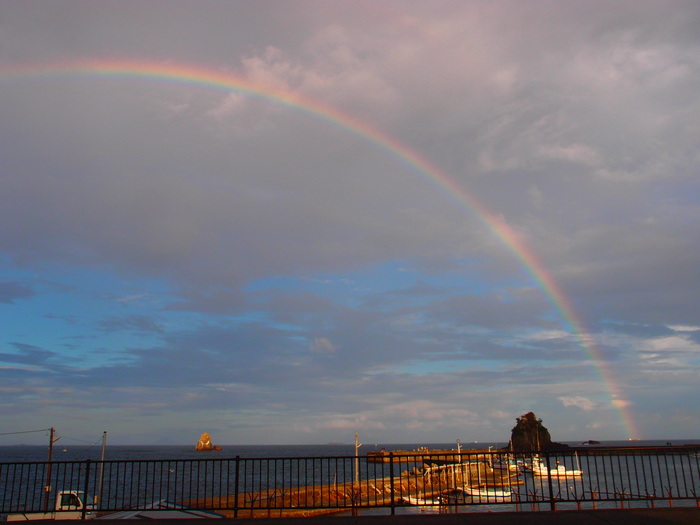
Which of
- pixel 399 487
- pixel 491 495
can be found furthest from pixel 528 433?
pixel 491 495

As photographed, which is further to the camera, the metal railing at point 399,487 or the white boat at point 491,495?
the white boat at point 491,495

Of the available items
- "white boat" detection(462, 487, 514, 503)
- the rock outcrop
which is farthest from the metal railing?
the rock outcrop

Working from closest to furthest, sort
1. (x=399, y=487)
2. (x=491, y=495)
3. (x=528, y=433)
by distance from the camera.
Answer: (x=491, y=495)
(x=399, y=487)
(x=528, y=433)

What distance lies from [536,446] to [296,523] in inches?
5466

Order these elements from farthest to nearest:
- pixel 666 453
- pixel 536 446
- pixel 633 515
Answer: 1. pixel 536 446
2. pixel 666 453
3. pixel 633 515

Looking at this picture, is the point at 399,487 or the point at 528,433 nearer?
the point at 399,487

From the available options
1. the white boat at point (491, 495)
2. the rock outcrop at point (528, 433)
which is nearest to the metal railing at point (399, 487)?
the white boat at point (491, 495)

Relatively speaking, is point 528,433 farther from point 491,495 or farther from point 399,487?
point 491,495

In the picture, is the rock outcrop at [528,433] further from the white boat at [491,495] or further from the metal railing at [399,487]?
the white boat at [491,495]

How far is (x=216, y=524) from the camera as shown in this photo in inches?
388

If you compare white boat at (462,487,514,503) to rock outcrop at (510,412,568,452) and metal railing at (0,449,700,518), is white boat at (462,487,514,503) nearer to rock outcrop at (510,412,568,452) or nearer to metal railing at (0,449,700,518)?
metal railing at (0,449,700,518)

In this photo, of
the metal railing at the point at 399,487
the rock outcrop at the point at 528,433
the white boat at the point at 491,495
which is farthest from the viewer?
the rock outcrop at the point at 528,433

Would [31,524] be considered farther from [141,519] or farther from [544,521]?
[544,521]

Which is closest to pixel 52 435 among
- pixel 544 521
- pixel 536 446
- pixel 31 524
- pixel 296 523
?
pixel 31 524
